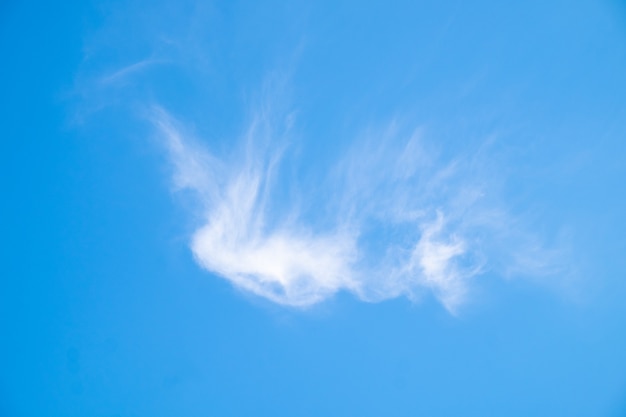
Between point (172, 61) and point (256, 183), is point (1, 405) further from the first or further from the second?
point (172, 61)

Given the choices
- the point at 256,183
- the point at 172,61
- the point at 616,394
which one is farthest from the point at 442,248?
the point at 172,61

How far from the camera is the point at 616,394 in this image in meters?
6.85

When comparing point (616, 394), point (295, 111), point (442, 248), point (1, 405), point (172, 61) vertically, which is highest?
point (172, 61)

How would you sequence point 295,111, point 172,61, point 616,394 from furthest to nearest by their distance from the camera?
point 616,394
point 295,111
point 172,61

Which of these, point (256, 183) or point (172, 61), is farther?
point (256, 183)

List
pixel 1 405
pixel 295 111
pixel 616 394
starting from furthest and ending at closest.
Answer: pixel 616 394
pixel 1 405
pixel 295 111

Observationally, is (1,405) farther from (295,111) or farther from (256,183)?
(295,111)

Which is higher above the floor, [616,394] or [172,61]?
[172,61]

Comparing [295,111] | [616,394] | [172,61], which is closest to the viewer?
[172,61]

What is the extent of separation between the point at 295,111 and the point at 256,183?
2.89 m

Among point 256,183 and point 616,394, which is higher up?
point 256,183

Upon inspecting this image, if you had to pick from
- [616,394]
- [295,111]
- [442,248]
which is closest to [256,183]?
[295,111]

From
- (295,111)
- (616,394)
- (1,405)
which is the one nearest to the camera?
(295,111)

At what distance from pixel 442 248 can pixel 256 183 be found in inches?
290
